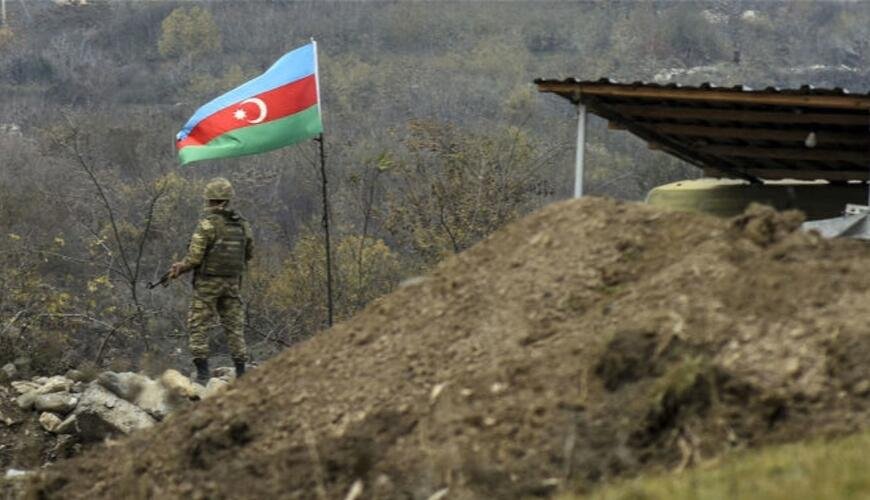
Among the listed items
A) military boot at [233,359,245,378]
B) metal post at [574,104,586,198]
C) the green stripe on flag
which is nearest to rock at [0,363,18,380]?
the green stripe on flag

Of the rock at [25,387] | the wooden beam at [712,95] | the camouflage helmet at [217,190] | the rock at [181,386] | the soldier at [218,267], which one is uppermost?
the wooden beam at [712,95]

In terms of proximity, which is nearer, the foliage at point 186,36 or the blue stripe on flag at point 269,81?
the blue stripe on flag at point 269,81

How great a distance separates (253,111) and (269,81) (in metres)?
0.38

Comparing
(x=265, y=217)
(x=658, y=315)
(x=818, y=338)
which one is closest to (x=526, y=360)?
(x=658, y=315)

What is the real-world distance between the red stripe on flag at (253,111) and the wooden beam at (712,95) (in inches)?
92.2

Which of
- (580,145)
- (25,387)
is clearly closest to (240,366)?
(25,387)

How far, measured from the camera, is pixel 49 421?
16047 millimetres

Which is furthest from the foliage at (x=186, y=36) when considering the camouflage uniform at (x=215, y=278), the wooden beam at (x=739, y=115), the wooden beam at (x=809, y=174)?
the camouflage uniform at (x=215, y=278)

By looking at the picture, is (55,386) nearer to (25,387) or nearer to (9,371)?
(25,387)

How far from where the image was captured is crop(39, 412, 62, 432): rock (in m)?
16.0

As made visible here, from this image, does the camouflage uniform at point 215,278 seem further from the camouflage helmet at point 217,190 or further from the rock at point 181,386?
the rock at point 181,386

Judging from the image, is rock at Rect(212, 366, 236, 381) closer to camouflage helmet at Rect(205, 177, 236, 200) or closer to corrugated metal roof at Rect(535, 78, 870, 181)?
camouflage helmet at Rect(205, 177, 236, 200)

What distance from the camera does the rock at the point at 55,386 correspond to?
55.0 ft

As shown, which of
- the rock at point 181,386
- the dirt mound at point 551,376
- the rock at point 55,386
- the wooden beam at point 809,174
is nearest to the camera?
the dirt mound at point 551,376
